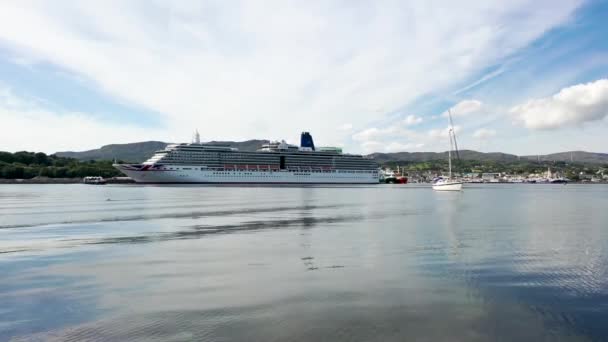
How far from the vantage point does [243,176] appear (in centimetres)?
9256

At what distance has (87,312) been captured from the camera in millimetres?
7270

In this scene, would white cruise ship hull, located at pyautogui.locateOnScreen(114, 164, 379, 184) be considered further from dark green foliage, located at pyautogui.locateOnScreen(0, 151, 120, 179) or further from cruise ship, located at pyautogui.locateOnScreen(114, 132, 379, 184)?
dark green foliage, located at pyautogui.locateOnScreen(0, 151, 120, 179)

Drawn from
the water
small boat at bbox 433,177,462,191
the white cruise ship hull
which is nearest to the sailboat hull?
small boat at bbox 433,177,462,191

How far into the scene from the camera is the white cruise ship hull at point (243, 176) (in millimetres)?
84188

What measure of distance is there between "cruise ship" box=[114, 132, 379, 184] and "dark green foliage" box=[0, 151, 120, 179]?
54089 mm

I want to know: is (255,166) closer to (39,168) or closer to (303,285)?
(39,168)

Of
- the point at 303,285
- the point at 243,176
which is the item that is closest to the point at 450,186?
the point at 243,176

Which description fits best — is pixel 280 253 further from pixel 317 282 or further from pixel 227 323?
pixel 227 323

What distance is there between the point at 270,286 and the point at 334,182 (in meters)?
96.5

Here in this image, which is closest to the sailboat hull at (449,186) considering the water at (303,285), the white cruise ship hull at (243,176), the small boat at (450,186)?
the small boat at (450,186)

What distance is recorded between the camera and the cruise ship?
84688 millimetres

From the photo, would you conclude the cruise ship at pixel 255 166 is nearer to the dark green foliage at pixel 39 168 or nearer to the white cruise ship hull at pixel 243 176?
the white cruise ship hull at pixel 243 176

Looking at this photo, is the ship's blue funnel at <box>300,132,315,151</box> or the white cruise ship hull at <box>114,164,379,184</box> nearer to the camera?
Result: the white cruise ship hull at <box>114,164,379,184</box>

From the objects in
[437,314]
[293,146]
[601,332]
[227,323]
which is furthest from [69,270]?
[293,146]
